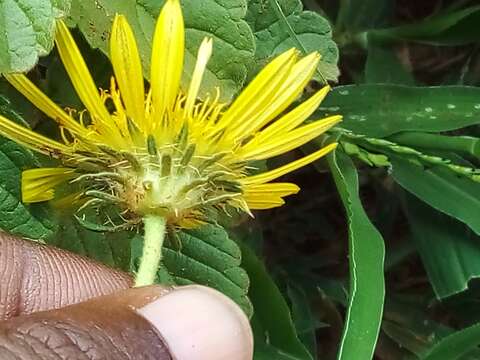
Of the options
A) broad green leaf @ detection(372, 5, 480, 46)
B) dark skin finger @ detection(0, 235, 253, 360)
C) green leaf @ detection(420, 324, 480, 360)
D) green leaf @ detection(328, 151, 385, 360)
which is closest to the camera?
dark skin finger @ detection(0, 235, 253, 360)

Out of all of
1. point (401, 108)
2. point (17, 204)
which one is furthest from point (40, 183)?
point (401, 108)

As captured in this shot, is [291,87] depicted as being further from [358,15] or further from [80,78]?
[358,15]

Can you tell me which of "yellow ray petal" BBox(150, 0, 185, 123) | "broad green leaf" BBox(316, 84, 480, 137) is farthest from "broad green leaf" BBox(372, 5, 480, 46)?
"yellow ray petal" BBox(150, 0, 185, 123)

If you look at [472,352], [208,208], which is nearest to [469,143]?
[472,352]

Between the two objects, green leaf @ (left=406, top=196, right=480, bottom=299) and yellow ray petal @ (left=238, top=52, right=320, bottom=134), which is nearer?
yellow ray petal @ (left=238, top=52, right=320, bottom=134)

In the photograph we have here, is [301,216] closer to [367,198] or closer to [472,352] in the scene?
[367,198]

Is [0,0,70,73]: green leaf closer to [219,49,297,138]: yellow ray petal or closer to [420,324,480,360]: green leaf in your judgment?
[219,49,297,138]: yellow ray petal
